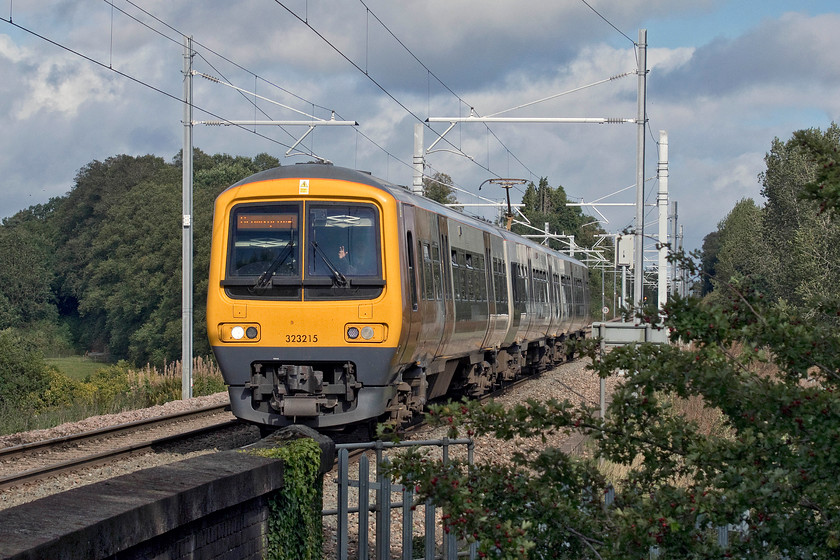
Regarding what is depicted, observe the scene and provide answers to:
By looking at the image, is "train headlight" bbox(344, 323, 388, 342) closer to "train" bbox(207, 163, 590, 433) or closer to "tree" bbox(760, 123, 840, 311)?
"train" bbox(207, 163, 590, 433)

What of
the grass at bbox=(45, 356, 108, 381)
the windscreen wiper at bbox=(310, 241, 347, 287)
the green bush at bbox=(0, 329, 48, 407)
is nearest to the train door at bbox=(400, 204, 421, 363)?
the windscreen wiper at bbox=(310, 241, 347, 287)

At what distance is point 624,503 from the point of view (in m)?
4.50

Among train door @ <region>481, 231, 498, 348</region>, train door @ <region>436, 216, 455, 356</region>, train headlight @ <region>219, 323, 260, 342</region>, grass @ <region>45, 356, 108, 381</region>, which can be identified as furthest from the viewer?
grass @ <region>45, 356, 108, 381</region>

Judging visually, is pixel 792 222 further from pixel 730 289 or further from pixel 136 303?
pixel 730 289

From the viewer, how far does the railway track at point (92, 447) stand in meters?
10.9

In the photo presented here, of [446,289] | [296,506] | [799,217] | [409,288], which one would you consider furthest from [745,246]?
[296,506]

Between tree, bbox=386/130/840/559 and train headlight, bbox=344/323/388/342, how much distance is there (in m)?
6.87

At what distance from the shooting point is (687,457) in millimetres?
4410

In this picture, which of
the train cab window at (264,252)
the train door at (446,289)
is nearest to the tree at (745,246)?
the train door at (446,289)

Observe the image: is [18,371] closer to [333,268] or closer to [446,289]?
[446,289]

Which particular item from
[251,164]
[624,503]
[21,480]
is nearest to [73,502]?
[624,503]

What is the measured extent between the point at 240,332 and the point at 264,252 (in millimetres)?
901

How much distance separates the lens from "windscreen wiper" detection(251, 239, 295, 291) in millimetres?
11883

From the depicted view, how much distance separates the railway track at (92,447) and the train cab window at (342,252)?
2.72 meters
